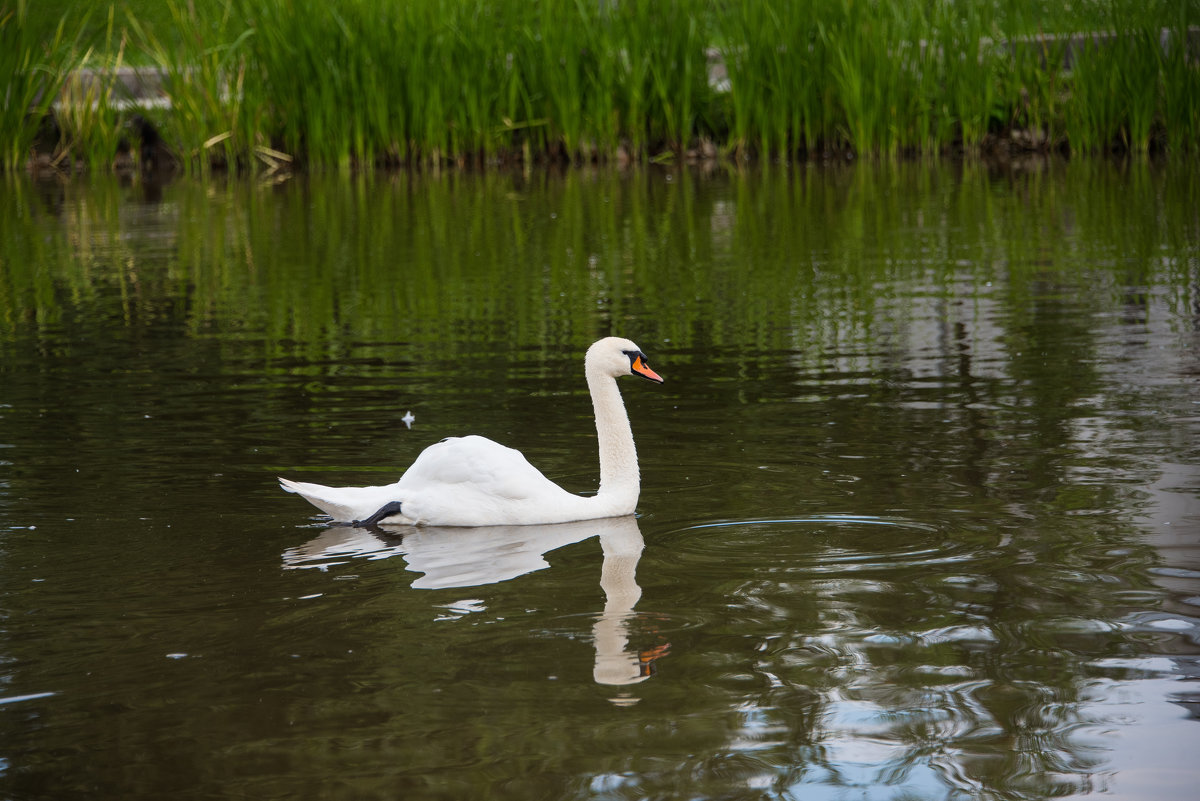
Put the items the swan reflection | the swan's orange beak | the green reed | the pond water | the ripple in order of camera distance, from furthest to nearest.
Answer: the green reed, the swan's orange beak, the ripple, the swan reflection, the pond water

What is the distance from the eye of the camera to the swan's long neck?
223 inches

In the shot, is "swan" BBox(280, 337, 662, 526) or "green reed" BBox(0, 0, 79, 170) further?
"green reed" BBox(0, 0, 79, 170)

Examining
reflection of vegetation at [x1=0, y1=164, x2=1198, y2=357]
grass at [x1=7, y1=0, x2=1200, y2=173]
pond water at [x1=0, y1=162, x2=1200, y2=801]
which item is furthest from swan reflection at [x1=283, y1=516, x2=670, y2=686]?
grass at [x1=7, y1=0, x2=1200, y2=173]

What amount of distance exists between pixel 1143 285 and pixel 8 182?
1536cm

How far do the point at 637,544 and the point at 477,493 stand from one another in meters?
0.69

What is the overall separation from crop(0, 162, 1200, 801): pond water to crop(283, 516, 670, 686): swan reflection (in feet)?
0.08

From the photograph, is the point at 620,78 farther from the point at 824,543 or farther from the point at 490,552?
the point at 824,543

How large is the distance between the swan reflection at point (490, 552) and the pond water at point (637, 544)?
0.02 m

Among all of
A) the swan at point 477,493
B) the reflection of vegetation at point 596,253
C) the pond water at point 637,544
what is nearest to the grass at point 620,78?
the reflection of vegetation at point 596,253

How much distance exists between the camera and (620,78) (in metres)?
19.9

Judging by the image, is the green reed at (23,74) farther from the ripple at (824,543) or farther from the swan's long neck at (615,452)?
the ripple at (824,543)

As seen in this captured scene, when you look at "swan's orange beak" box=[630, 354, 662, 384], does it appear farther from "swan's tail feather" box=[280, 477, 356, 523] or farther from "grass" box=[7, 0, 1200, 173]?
"grass" box=[7, 0, 1200, 173]

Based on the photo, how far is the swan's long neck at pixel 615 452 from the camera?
18.6 feet

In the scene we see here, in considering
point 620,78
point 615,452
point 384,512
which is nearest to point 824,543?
point 615,452
